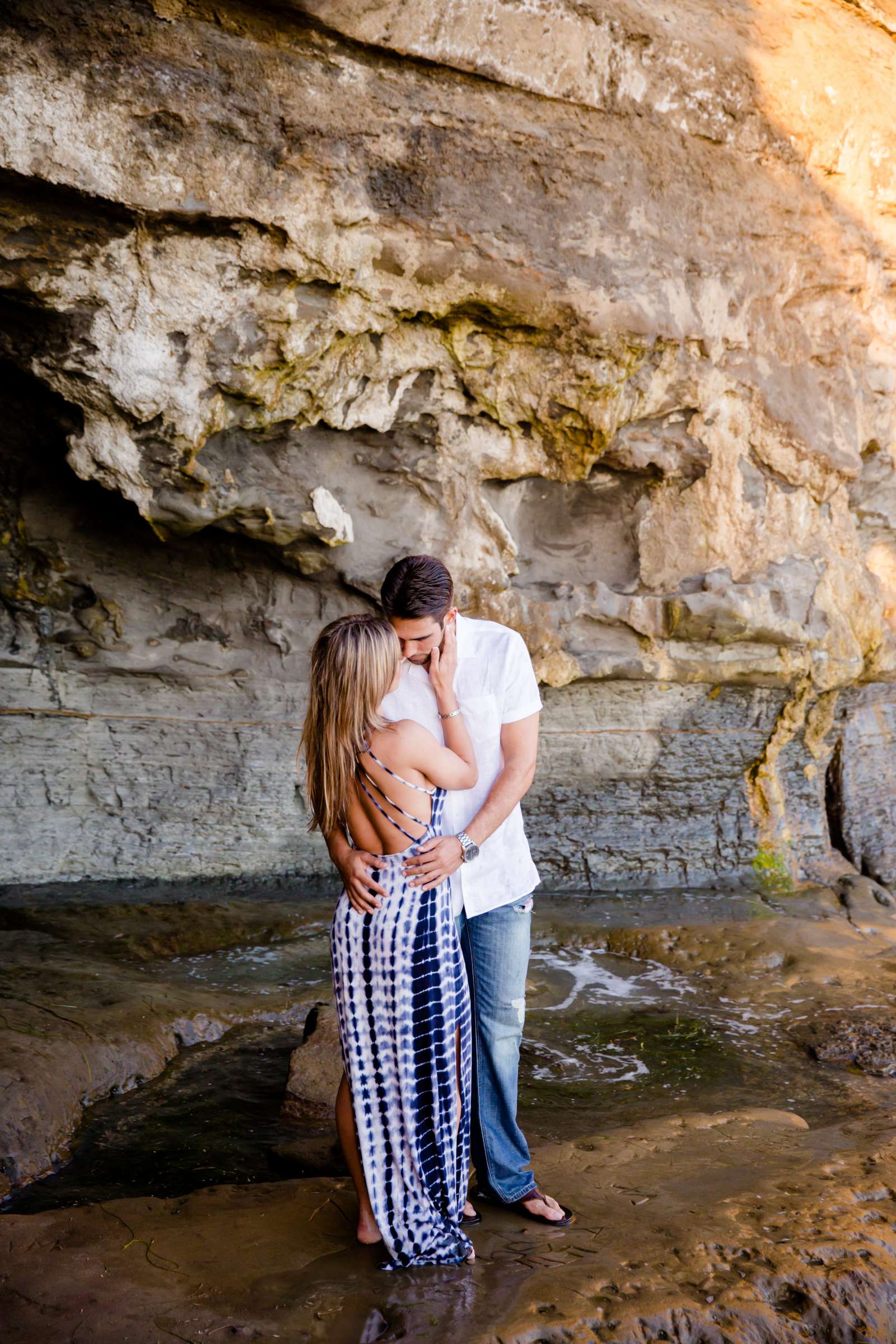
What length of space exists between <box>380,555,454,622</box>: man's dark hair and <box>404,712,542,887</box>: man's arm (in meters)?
0.36

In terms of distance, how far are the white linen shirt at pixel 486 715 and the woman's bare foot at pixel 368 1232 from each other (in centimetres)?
74

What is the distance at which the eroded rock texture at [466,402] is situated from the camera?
4570 millimetres

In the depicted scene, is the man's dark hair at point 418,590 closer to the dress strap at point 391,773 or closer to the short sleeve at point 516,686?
the short sleeve at point 516,686

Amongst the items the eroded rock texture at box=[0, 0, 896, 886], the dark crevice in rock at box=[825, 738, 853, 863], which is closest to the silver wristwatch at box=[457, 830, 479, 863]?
the eroded rock texture at box=[0, 0, 896, 886]

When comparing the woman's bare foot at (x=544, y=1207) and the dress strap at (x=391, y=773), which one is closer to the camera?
the dress strap at (x=391, y=773)

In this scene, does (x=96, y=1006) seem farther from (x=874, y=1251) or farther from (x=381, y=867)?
(x=874, y=1251)

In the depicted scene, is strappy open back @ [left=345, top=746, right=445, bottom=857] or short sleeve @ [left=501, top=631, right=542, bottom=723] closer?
strappy open back @ [left=345, top=746, right=445, bottom=857]

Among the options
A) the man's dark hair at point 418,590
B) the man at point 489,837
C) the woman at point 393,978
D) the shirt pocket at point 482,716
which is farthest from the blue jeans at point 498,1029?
the man's dark hair at point 418,590

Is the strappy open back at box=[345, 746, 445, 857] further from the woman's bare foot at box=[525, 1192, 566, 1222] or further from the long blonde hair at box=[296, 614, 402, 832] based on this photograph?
the woman's bare foot at box=[525, 1192, 566, 1222]

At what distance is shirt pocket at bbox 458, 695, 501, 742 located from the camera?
2549mm

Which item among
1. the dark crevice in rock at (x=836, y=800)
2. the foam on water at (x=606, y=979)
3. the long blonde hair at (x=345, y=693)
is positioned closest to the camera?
the long blonde hair at (x=345, y=693)

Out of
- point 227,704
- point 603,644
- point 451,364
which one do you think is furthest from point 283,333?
point 603,644

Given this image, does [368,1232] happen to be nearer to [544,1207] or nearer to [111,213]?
[544,1207]

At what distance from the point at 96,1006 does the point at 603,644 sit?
356cm
